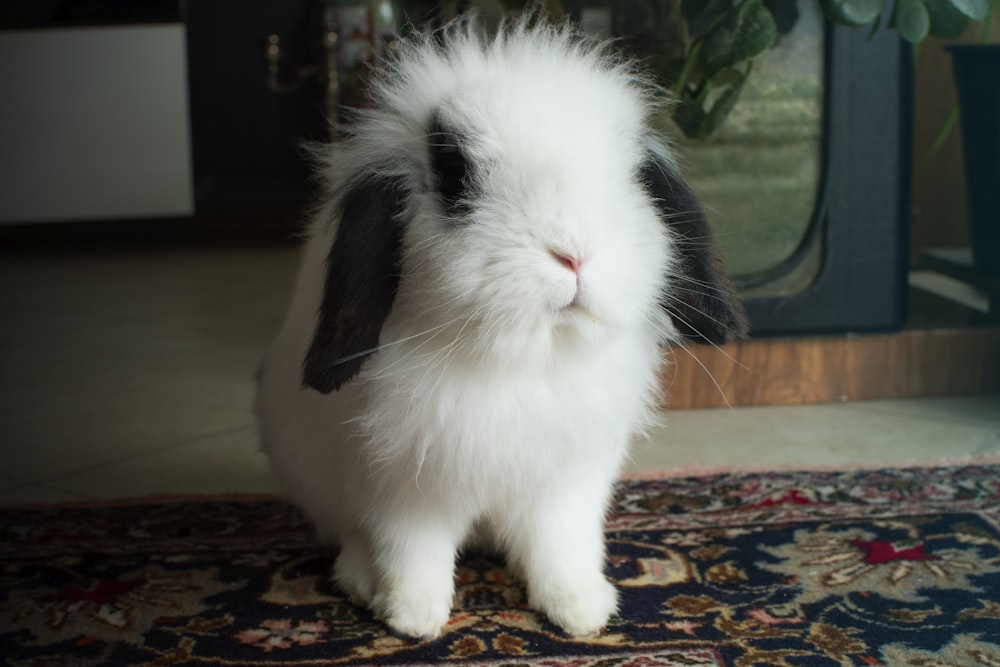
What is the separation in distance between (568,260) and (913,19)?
2.88ft

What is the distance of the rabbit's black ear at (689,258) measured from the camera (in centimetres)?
117

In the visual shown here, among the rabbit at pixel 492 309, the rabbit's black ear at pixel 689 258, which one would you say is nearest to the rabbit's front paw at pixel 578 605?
the rabbit at pixel 492 309

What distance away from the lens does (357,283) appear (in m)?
1.08

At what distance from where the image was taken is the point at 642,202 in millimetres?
1127

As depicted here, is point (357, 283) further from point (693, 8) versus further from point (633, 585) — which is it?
point (693, 8)

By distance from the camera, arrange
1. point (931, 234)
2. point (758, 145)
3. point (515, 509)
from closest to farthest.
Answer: point (515, 509)
point (758, 145)
point (931, 234)

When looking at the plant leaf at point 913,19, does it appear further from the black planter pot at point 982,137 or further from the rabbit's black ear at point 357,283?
the rabbit's black ear at point 357,283

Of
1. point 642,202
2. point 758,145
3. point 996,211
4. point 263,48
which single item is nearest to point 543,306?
point 642,202

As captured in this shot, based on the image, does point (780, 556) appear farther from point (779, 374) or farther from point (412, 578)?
point (779, 374)

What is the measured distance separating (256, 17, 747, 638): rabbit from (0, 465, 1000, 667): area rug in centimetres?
7

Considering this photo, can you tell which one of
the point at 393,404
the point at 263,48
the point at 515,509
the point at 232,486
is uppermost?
the point at 263,48

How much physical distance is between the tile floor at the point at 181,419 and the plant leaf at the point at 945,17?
68 cm

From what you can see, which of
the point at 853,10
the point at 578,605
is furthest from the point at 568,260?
the point at 853,10

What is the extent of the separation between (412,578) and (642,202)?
19.5 inches
